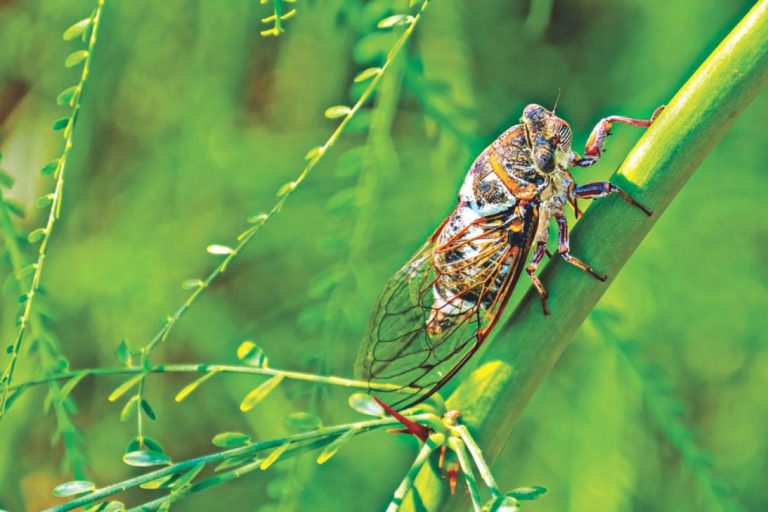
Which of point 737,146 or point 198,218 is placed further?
point 198,218

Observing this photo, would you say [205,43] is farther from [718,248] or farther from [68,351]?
[718,248]

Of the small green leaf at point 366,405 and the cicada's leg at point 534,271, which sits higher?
the cicada's leg at point 534,271

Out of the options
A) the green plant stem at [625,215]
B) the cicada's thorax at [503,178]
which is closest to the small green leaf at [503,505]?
the green plant stem at [625,215]

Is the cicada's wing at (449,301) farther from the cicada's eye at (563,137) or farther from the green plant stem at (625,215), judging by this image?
the green plant stem at (625,215)

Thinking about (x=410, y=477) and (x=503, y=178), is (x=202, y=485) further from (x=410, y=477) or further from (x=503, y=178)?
(x=503, y=178)

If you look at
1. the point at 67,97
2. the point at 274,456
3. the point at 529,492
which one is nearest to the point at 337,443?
the point at 274,456

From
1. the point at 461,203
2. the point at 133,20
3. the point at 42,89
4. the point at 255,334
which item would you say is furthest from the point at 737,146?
the point at 42,89

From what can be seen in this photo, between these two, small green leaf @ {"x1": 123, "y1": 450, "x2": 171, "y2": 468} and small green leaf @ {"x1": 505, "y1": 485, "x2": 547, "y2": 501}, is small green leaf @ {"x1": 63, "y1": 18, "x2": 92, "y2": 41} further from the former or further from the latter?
small green leaf @ {"x1": 505, "y1": 485, "x2": 547, "y2": 501}
